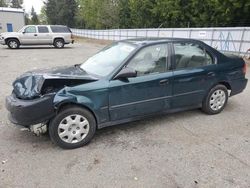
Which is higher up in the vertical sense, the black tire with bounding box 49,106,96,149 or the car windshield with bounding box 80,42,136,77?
the car windshield with bounding box 80,42,136,77

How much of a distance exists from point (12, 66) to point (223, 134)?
9.49 meters

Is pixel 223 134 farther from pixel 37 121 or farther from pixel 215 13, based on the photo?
pixel 215 13

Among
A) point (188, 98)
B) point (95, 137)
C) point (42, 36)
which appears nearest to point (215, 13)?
point (42, 36)

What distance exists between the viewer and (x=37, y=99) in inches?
133

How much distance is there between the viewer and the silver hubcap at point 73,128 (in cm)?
355

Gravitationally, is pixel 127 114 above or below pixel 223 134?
above

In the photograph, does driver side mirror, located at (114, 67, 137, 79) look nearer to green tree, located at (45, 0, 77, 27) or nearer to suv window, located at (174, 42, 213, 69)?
suv window, located at (174, 42, 213, 69)

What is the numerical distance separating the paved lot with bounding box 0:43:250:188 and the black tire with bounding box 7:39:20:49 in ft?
52.6

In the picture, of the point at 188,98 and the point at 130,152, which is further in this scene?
the point at 188,98

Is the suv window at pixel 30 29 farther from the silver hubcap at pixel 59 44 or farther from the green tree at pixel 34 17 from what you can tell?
the green tree at pixel 34 17

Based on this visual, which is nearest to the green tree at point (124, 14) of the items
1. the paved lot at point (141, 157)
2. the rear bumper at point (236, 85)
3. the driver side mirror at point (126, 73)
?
the rear bumper at point (236, 85)

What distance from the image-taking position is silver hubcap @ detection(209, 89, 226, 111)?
4.86 meters

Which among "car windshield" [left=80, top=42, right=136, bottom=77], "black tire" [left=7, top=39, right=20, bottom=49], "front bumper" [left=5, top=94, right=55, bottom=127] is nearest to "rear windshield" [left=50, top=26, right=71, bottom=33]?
"black tire" [left=7, top=39, right=20, bottom=49]

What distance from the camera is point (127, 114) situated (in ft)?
13.0
